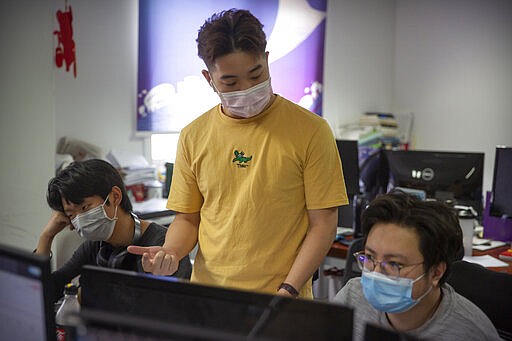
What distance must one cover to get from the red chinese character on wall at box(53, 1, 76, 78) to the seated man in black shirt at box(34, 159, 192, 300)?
1.60 meters

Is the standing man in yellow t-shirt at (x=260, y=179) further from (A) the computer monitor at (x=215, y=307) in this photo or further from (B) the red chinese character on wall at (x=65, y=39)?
(B) the red chinese character on wall at (x=65, y=39)

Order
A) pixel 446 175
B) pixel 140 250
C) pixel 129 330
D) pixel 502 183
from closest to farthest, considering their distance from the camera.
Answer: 1. pixel 129 330
2. pixel 140 250
3. pixel 502 183
4. pixel 446 175

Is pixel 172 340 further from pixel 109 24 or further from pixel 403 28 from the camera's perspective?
pixel 403 28

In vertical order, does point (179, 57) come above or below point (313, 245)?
above

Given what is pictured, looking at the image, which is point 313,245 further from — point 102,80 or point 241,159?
point 102,80

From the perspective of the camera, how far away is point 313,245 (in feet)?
4.65

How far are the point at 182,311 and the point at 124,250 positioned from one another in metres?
1.01

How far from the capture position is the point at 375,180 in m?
3.37

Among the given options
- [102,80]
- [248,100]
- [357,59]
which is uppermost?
[357,59]

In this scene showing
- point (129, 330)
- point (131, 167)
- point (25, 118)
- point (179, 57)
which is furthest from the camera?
point (179, 57)

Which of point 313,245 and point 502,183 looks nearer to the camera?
point 313,245

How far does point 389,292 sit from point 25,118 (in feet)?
6.30

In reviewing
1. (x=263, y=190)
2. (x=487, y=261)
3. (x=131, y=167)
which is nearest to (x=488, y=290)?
(x=263, y=190)

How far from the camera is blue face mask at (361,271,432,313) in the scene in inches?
49.3
